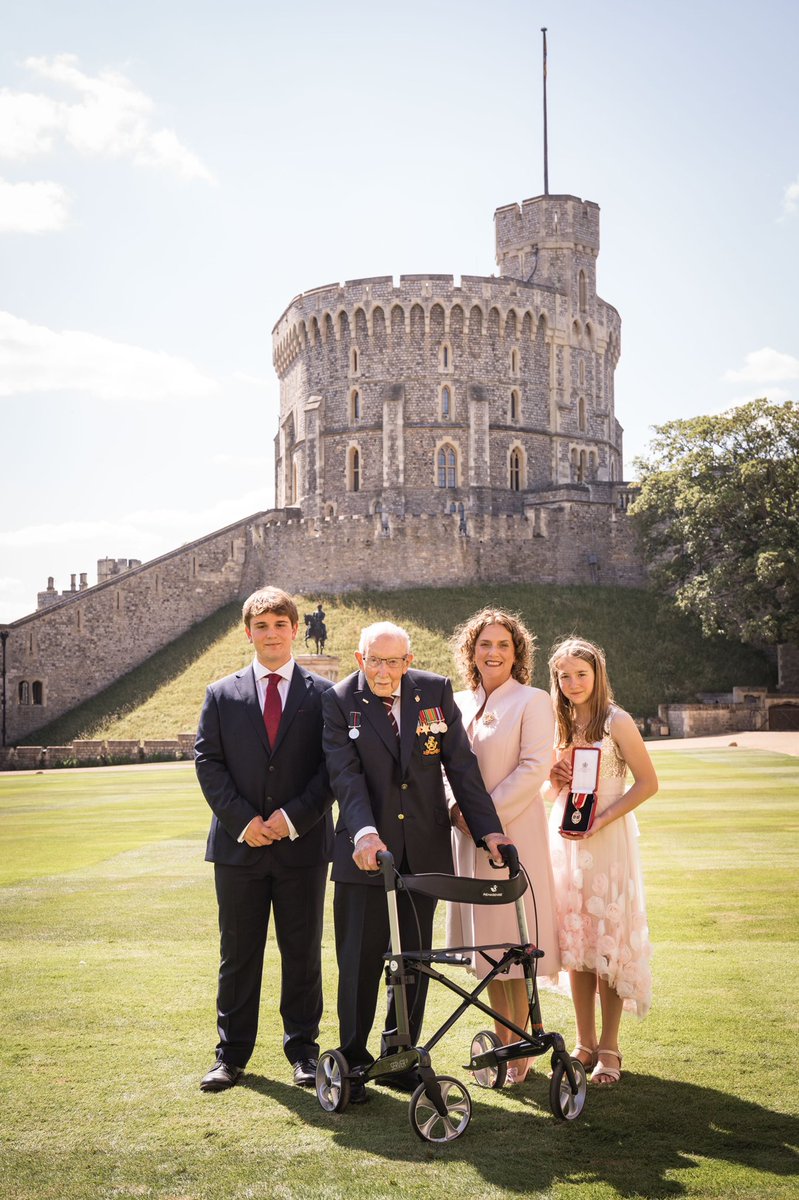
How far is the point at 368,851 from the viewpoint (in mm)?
5461

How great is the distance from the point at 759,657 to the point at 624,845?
42.0 metres

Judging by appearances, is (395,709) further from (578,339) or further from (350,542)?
(578,339)

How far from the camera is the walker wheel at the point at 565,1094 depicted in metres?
5.16

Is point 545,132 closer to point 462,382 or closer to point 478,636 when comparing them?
point 462,382

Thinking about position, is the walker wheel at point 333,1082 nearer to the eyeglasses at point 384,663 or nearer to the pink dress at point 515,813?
the pink dress at point 515,813

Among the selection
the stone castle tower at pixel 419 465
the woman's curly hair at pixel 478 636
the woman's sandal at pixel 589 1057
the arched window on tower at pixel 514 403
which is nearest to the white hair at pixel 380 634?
the woman's curly hair at pixel 478 636

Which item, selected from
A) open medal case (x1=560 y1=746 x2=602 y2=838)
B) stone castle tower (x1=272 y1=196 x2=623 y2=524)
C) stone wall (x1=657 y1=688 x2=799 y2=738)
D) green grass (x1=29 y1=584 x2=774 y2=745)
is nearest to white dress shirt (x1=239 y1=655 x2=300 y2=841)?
open medal case (x1=560 y1=746 x2=602 y2=838)

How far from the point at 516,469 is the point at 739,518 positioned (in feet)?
60.3

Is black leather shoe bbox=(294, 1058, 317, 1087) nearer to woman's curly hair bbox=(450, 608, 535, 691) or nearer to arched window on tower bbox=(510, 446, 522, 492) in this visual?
woman's curly hair bbox=(450, 608, 535, 691)

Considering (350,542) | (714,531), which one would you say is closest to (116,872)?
(714,531)

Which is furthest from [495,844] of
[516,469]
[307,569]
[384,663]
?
[516,469]

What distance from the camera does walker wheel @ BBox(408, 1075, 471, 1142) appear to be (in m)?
5.01

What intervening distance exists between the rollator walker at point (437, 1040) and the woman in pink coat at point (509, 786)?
353 mm

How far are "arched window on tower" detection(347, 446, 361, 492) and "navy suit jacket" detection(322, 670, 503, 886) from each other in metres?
54.5
